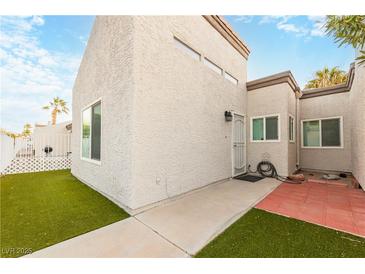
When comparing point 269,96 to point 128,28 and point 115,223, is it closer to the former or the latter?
point 128,28

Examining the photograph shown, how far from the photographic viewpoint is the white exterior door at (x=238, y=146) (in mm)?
6699

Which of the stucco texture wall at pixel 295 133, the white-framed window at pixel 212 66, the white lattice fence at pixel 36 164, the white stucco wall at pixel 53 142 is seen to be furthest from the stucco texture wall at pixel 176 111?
the white stucco wall at pixel 53 142

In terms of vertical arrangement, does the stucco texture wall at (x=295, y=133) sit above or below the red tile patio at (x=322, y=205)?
above

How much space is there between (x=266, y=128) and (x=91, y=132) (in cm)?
677

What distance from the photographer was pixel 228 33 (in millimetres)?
6336

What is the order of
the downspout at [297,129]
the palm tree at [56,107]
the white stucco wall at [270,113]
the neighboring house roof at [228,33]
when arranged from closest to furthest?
the neighboring house roof at [228,33]
the white stucco wall at [270,113]
the downspout at [297,129]
the palm tree at [56,107]

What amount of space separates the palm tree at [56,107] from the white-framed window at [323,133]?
26597 millimetres

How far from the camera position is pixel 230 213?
→ 3.36 metres

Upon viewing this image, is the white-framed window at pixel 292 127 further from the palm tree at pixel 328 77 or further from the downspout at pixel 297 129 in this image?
the palm tree at pixel 328 77

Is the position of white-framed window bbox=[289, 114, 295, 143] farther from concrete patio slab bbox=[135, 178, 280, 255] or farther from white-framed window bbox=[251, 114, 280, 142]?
concrete patio slab bbox=[135, 178, 280, 255]

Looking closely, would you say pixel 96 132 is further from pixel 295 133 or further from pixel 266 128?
pixel 295 133

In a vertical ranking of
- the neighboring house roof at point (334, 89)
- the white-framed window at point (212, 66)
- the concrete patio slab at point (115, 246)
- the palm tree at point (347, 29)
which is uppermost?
the white-framed window at point (212, 66)
